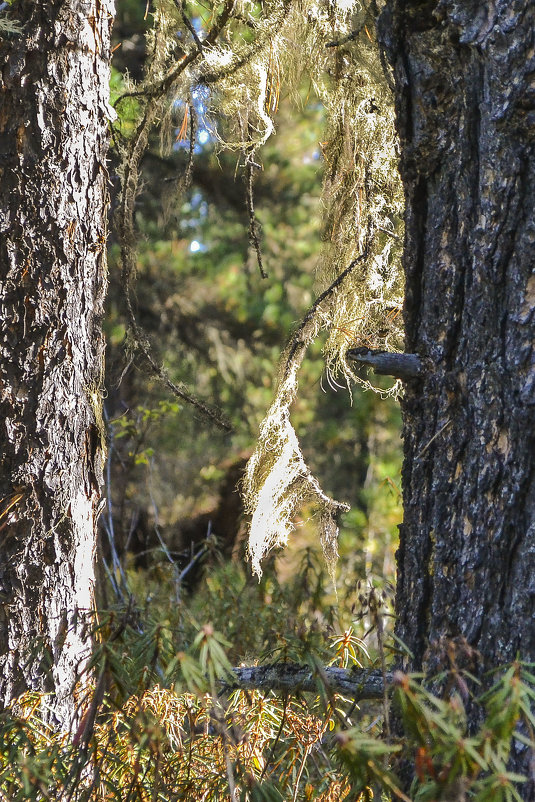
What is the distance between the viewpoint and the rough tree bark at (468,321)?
5.33 ft

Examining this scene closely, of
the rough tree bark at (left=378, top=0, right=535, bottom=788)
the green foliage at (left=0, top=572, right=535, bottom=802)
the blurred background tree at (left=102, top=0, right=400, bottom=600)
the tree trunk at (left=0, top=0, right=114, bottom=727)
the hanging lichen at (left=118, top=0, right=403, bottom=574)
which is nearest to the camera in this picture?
the green foliage at (left=0, top=572, right=535, bottom=802)

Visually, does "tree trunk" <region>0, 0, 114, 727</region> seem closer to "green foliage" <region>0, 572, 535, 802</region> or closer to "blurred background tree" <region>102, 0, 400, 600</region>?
"green foliage" <region>0, 572, 535, 802</region>

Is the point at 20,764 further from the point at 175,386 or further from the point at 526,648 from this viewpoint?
the point at 175,386

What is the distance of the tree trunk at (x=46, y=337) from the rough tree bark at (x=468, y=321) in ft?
3.41

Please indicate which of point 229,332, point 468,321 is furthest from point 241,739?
point 229,332

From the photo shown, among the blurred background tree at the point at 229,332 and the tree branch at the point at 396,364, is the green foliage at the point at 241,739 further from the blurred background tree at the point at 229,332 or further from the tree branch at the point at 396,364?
the blurred background tree at the point at 229,332

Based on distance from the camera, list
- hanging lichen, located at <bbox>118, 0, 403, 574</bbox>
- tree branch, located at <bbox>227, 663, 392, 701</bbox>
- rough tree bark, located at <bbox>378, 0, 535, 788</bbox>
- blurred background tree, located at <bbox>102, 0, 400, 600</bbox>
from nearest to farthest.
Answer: rough tree bark, located at <bbox>378, 0, 535, 788</bbox>, tree branch, located at <bbox>227, 663, 392, 701</bbox>, hanging lichen, located at <bbox>118, 0, 403, 574</bbox>, blurred background tree, located at <bbox>102, 0, 400, 600</bbox>

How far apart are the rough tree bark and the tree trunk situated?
1.04 meters

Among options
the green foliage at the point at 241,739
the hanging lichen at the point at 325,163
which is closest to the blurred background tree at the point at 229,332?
the hanging lichen at the point at 325,163

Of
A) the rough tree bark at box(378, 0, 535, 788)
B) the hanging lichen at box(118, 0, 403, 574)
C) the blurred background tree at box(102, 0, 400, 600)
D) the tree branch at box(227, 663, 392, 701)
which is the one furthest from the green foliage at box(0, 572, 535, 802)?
the blurred background tree at box(102, 0, 400, 600)

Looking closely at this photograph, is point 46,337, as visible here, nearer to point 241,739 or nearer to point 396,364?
point 396,364

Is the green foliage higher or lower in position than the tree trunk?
lower

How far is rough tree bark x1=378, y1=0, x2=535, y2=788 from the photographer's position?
1625 mm

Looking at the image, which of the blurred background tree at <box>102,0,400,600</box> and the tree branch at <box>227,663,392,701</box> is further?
the blurred background tree at <box>102,0,400,600</box>
